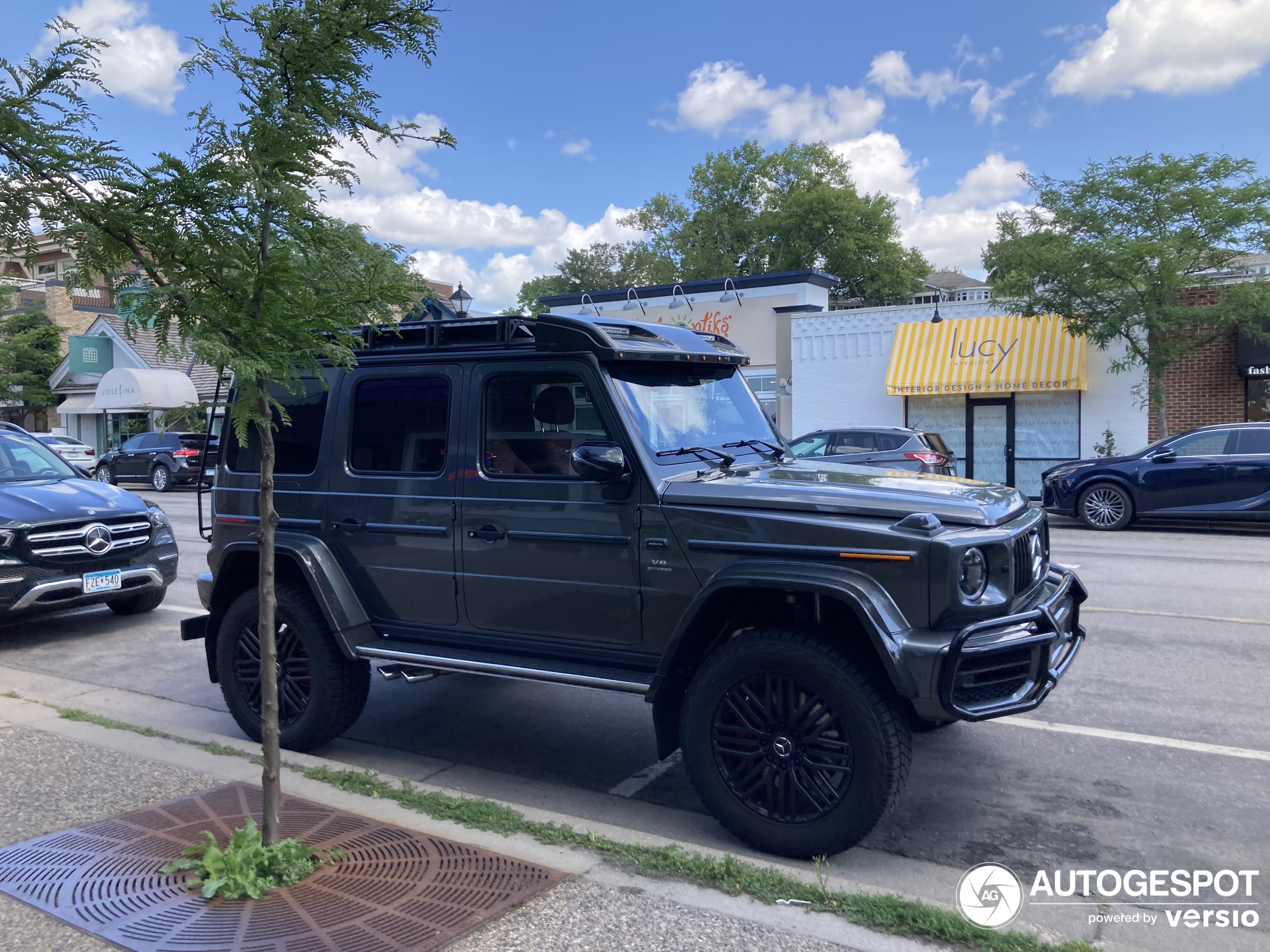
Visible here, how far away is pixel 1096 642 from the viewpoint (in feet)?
24.4

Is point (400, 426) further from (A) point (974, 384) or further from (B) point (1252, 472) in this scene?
(A) point (974, 384)

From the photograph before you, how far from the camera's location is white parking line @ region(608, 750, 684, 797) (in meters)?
4.87

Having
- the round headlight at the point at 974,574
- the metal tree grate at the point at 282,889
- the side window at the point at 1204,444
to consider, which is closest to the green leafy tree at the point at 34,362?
the side window at the point at 1204,444

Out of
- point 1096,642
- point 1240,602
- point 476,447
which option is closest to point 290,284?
point 476,447

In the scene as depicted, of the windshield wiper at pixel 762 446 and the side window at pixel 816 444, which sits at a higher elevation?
the side window at pixel 816 444

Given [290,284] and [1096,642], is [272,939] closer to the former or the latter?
[290,284]

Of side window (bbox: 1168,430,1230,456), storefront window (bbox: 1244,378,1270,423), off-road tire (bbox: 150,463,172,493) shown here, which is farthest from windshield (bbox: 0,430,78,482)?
storefront window (bbox: 1244,378,1270,423)

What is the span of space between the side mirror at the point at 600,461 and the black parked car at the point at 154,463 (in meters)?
22.2

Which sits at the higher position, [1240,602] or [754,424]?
[754,424]

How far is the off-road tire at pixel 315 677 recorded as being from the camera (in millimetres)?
5094

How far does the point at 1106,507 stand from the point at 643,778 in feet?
39.9

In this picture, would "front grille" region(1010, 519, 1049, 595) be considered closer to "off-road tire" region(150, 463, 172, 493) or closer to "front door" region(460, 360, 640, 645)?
"front door" region(460, 360, 640, 645)

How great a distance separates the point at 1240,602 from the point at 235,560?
8.39 m

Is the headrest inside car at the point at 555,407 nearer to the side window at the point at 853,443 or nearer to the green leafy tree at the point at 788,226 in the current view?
the side window at the point at 853,443
